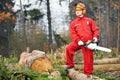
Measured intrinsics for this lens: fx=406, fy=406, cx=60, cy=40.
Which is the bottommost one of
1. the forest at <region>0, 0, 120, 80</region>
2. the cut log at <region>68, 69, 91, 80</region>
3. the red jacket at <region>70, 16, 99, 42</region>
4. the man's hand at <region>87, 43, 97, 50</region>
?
the forest at <region>0, 0, 120, 80</region>

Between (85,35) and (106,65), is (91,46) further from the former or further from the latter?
(106,65)

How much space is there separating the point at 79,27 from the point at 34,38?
2937cm

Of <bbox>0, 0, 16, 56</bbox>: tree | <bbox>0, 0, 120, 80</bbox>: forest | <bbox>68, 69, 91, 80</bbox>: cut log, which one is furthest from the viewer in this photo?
<bbox>0, 0, 120, 80</bbox>: forest

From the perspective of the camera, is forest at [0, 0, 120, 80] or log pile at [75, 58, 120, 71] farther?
forest at [0, 0, 120, 80]

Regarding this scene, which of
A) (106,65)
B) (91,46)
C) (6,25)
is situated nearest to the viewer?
(91,46)

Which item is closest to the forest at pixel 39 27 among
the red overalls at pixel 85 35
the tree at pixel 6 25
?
the tree at pixel 6 25

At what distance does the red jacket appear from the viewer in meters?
10.5

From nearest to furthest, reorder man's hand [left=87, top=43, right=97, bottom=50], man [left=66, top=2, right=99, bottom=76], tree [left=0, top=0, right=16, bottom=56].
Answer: man's hand [left=87, top=43, right=97, bottom=50]
man [left=66, top=2, right=99, bottom=76]
tree [left=0, top=0, right=16, bottom=56]

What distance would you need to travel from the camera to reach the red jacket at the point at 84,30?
10461 mm

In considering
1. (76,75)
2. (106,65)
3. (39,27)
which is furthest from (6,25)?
(76,75)

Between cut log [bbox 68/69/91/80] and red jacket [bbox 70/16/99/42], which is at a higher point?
red jacket [bbox 70/16/99/42]

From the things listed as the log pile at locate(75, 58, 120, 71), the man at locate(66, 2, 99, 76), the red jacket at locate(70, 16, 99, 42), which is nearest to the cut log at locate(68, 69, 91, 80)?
the man at locate(66, 2, 99, 76)

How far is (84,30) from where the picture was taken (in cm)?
1052

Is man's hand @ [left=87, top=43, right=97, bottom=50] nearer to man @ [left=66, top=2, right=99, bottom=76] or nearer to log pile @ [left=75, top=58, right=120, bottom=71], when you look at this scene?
man @ [left=66, top=2, right=99, bottom=76]
